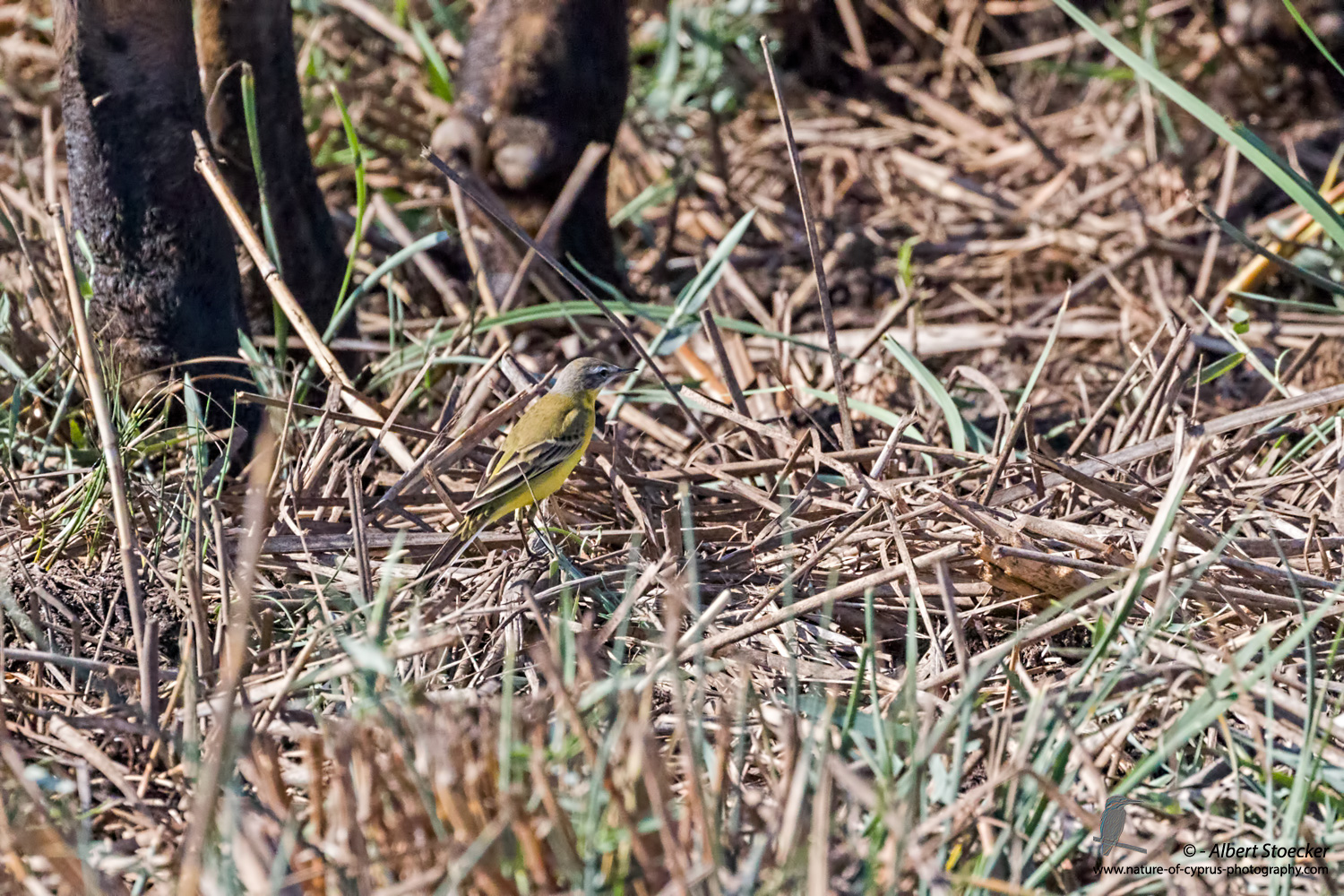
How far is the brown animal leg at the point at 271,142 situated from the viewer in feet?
12.5

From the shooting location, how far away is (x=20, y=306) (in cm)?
404

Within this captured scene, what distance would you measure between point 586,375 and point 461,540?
0.84m

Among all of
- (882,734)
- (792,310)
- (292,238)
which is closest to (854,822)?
(882,734)

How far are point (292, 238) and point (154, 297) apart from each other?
0.64m

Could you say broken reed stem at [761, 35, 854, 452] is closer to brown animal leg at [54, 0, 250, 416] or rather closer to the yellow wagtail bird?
the yellow wagtail bird

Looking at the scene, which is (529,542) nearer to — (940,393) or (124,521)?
(124,521)

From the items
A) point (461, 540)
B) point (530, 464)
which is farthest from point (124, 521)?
point (530, 464)

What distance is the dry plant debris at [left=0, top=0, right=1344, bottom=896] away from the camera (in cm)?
174

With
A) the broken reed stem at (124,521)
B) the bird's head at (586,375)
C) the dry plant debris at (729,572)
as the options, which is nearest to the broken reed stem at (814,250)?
the dry plant debris at (729,572)

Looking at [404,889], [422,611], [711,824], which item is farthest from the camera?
[422,611]

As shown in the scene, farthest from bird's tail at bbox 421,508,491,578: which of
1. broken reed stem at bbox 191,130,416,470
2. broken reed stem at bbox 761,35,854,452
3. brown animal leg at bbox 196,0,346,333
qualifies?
brown animal leg at bbox 196,0,346,333

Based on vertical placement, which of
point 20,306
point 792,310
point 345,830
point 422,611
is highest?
point 20,306

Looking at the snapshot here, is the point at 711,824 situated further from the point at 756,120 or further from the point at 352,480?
the point at 756,120

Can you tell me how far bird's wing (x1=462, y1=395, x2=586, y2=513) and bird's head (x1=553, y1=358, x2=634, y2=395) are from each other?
0.29 m
